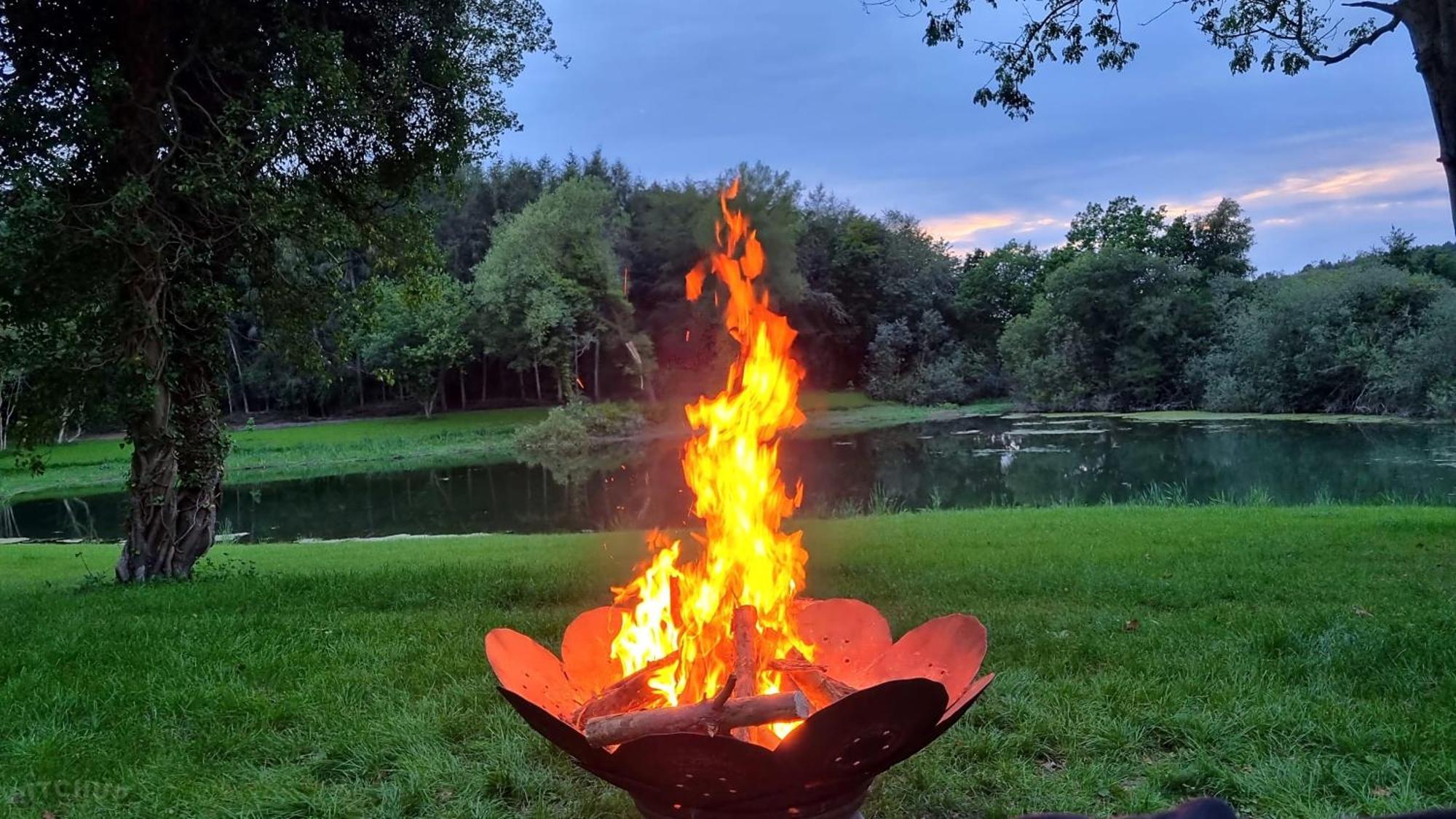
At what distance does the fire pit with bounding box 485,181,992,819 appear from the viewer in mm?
2143

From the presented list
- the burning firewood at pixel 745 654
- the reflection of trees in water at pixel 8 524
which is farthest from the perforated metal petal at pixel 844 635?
the reflection of trees in water at pixel 8 524

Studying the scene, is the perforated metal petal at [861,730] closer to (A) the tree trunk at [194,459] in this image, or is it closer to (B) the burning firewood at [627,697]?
(B) the burning firewood at [627,697]

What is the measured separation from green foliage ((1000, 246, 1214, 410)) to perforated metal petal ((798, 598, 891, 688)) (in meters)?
32.2

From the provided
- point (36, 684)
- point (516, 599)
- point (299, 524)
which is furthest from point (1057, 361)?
point (36, 684)

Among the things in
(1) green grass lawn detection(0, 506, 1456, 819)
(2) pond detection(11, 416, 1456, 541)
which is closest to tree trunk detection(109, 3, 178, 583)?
(1) green grass lawn detection(0, 506, 1456, 819)

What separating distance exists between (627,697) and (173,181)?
19.7 feet

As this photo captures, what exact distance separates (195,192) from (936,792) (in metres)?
A: 6.36

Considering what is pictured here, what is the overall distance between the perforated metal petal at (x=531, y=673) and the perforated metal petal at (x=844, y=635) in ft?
2.70

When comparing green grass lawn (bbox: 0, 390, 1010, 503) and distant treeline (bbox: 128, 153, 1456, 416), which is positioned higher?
distant treeline (bbox: 128, 153, 1456, 416)

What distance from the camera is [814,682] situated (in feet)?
9.09

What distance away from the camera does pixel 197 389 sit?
23.6 feet

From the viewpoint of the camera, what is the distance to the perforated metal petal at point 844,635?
3.11m

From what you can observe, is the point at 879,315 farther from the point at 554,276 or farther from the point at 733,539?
the point at 733,539

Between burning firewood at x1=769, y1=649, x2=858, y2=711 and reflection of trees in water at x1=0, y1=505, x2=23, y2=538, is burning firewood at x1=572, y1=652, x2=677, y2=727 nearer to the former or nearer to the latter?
burning firewood at x1=769, y1=649, x2=858, y2=711
